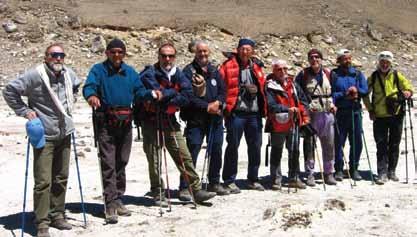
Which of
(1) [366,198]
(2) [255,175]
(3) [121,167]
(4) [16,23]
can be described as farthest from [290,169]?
(4) [16,23]

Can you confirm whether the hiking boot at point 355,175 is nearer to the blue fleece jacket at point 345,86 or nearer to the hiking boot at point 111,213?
the blue fleece jacket at point 345,86

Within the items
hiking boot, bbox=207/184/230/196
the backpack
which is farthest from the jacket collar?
the backpack

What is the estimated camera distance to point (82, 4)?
37.8 meters

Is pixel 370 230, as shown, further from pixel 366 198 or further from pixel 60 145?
pixel 60 145

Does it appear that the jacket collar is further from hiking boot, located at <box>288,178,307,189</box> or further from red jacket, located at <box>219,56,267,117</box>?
hiking boot, located at <box>288,178,307,189</box>

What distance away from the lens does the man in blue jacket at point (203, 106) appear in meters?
9.09

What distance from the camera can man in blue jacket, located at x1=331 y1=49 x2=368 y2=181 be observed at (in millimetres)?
10508

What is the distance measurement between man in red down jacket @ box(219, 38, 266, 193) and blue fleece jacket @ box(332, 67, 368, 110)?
53.1 inches

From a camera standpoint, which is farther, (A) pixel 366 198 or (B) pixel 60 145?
(A) pixel 366 198

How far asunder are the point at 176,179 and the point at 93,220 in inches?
117

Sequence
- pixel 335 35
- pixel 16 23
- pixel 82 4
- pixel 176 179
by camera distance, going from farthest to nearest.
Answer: pixel 335 35 → pixel 82 4 → pixel 16 23 → pixel 176 179

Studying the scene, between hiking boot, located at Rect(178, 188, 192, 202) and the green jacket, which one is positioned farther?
the green jacket

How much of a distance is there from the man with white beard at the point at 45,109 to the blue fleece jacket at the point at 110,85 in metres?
0.31

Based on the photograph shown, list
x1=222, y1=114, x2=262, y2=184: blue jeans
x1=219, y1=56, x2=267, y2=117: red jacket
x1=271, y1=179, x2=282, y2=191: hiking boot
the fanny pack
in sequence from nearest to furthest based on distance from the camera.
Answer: the fanny pack, x1=219, y1=56, x2=267, y2=117: red jacket, x1=222, y1=114, x2=262, y2=184: blue jeans, x1=271, y1=179, x2=282, y2=191: hiking boot
